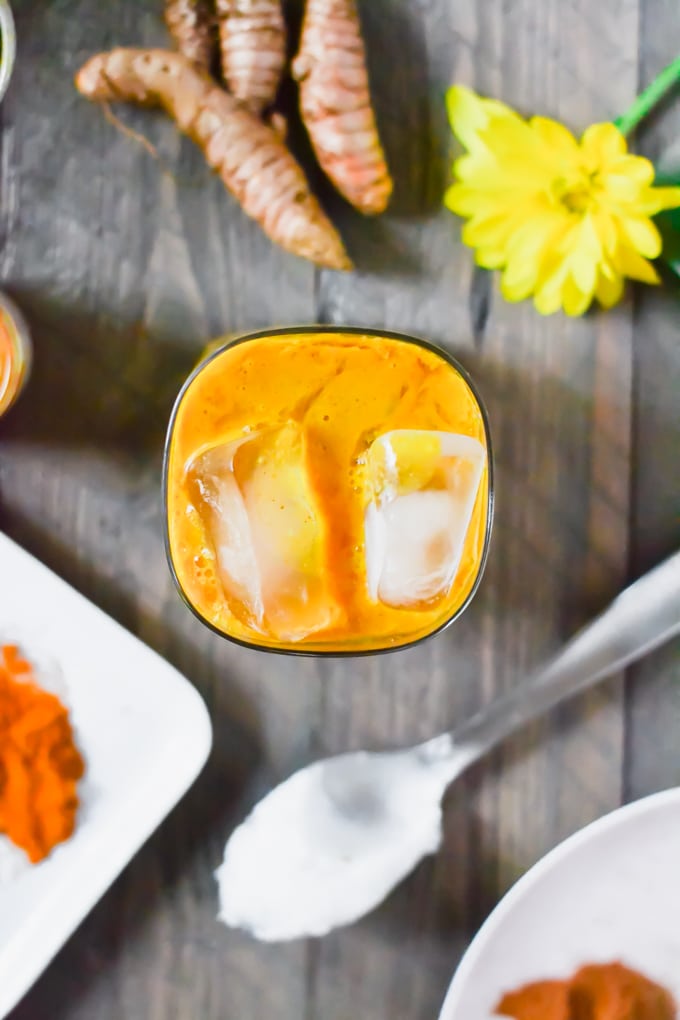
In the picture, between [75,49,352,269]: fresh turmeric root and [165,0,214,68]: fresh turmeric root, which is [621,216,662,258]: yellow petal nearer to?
[75,49,352,269]: fresh turmeric root

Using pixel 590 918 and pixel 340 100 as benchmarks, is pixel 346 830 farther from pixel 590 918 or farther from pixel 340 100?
pixel 340 100

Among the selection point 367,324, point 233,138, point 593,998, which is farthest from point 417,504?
point 593,998

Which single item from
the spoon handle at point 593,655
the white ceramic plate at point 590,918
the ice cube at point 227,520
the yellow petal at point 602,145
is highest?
the yellow petal at point 602,145

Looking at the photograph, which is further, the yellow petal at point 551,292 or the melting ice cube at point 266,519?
the yellow petal at point 551,292

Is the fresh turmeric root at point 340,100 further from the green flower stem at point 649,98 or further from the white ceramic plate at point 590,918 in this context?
the white ceramic plate at point 590,918

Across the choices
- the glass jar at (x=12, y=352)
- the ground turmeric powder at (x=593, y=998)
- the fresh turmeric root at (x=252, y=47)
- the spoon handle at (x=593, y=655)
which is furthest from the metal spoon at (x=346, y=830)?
the fresh turmeric root at (x=252, y=47)

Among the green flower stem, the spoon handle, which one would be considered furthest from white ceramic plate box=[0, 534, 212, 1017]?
the green flower stem

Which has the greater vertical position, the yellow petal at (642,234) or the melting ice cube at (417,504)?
the yellow petal at (642,234)
